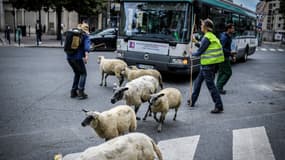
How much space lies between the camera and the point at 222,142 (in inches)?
226

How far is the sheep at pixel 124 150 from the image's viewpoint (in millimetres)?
3350

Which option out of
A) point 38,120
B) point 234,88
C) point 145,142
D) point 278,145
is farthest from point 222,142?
point 234,88

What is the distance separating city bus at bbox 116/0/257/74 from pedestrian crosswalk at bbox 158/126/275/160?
5126 mm

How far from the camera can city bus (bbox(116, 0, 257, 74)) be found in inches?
429

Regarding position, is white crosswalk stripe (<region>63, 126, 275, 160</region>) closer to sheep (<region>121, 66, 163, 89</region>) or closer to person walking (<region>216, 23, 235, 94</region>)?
sheep (<region>121, 66, 163, 89</region>)

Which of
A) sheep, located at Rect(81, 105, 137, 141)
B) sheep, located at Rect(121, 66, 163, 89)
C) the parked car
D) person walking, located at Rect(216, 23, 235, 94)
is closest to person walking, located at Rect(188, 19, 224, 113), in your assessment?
sheep, located at Rect(121, 66, 163, 89)

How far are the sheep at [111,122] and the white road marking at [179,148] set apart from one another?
679 millimetres

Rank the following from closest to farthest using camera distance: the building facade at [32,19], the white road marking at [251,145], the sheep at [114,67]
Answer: the white road marking at [251,145]
the sheep at [114,67]
the building facade at [32,19]

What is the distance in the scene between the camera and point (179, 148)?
17.4 feet

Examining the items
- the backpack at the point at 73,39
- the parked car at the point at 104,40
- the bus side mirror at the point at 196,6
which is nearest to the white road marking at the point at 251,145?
the backpack at the point at 73,39

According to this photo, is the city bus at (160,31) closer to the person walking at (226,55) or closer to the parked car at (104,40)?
the person walking at (226,55)

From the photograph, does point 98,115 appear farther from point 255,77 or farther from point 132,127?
point 255,77

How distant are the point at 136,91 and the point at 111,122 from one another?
184 centimetres

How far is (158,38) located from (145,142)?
7667 millimetres
